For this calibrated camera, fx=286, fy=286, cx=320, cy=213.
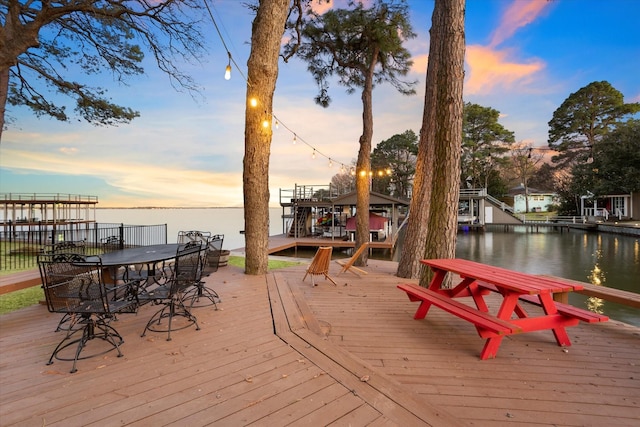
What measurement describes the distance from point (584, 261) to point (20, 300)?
19.2m

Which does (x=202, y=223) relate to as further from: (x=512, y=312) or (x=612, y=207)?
(x=612, y=207)

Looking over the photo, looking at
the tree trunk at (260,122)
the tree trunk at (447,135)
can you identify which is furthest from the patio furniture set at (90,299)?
the tree trunk at (447,135)

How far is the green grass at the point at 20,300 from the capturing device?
4.49m

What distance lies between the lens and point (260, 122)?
5789 mm

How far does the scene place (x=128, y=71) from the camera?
790cm

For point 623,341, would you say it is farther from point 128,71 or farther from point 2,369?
point 128,71

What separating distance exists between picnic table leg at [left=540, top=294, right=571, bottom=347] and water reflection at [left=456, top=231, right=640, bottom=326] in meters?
6.08

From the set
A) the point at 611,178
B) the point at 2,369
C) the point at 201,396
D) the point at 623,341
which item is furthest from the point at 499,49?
the point at 611,178

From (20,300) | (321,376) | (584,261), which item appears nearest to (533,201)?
(584,261)

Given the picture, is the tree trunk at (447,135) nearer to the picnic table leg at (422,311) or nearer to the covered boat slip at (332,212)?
the picnic table leg at (422,311)

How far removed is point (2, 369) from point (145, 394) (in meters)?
1.38

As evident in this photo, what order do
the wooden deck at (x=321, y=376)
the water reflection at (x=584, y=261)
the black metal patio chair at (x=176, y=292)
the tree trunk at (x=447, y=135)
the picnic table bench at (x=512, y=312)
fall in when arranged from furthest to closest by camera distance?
the water reflection at (x=584, y=261) → the tree trunk at (x=447, y=135) → the black metal patio chair at (x=176, y=292) → the picnic table bench at (x=512, y=312) → the wooden deck at (x=321, y=376)

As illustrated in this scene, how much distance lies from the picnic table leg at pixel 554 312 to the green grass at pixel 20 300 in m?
6.83

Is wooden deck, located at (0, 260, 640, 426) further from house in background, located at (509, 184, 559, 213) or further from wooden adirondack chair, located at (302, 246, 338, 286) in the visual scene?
house in background, located at (509, 184, 559, 213)
